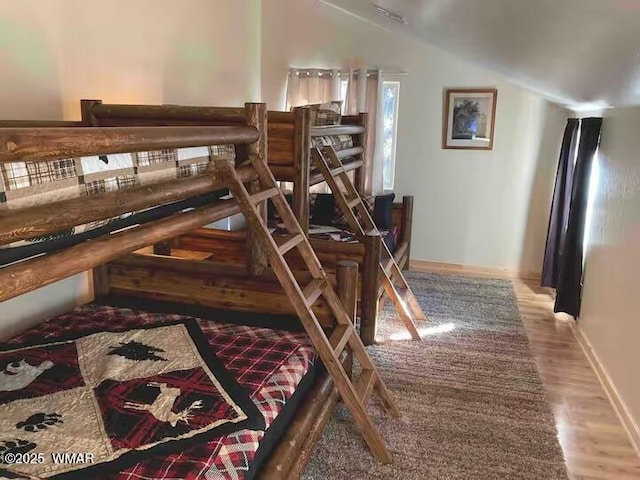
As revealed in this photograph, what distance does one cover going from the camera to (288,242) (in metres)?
2.24

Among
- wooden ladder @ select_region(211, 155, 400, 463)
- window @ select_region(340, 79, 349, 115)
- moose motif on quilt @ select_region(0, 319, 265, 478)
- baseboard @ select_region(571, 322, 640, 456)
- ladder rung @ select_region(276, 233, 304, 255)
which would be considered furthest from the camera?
window @ select_region(340, 79, 349, 115)

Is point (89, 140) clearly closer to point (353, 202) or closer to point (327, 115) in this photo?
point (327, 115)

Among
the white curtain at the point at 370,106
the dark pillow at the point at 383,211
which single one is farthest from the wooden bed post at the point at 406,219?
A: the white curtain at the point at 370,106

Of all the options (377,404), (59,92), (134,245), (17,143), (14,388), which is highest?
(59,92)

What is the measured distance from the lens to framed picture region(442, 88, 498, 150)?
490 centimetres

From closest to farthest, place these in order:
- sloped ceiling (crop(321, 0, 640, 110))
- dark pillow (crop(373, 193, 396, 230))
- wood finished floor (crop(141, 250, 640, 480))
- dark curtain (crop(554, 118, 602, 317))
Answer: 1. sloped ceiling (crop(321, 0, 640, 110))
2. wood finished floor (crop(141, 250, 640, 480))
3. dark curtain (crop(554, 118, 602, 317))
4. dark pillow (crop(373, 193, 396, 230))

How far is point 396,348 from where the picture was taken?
3.42 m

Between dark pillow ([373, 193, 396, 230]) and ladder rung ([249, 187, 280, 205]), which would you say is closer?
ladder rung ([249, 187, 280, 205])

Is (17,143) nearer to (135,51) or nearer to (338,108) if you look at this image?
(135,51)

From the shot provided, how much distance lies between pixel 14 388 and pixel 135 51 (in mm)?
2106

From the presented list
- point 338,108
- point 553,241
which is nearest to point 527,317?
point 553,241

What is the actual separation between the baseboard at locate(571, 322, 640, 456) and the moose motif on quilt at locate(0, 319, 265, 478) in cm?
194

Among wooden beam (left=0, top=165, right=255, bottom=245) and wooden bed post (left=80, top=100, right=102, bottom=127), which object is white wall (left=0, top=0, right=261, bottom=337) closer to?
Answer: wooden bed post (left=80, top=100, right=102, bottom=127)

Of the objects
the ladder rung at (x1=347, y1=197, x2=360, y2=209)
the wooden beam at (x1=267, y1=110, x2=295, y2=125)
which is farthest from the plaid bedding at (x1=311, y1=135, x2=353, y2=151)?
the wooden beam at (x1=267, y1=110, x2=295, y2=125)
